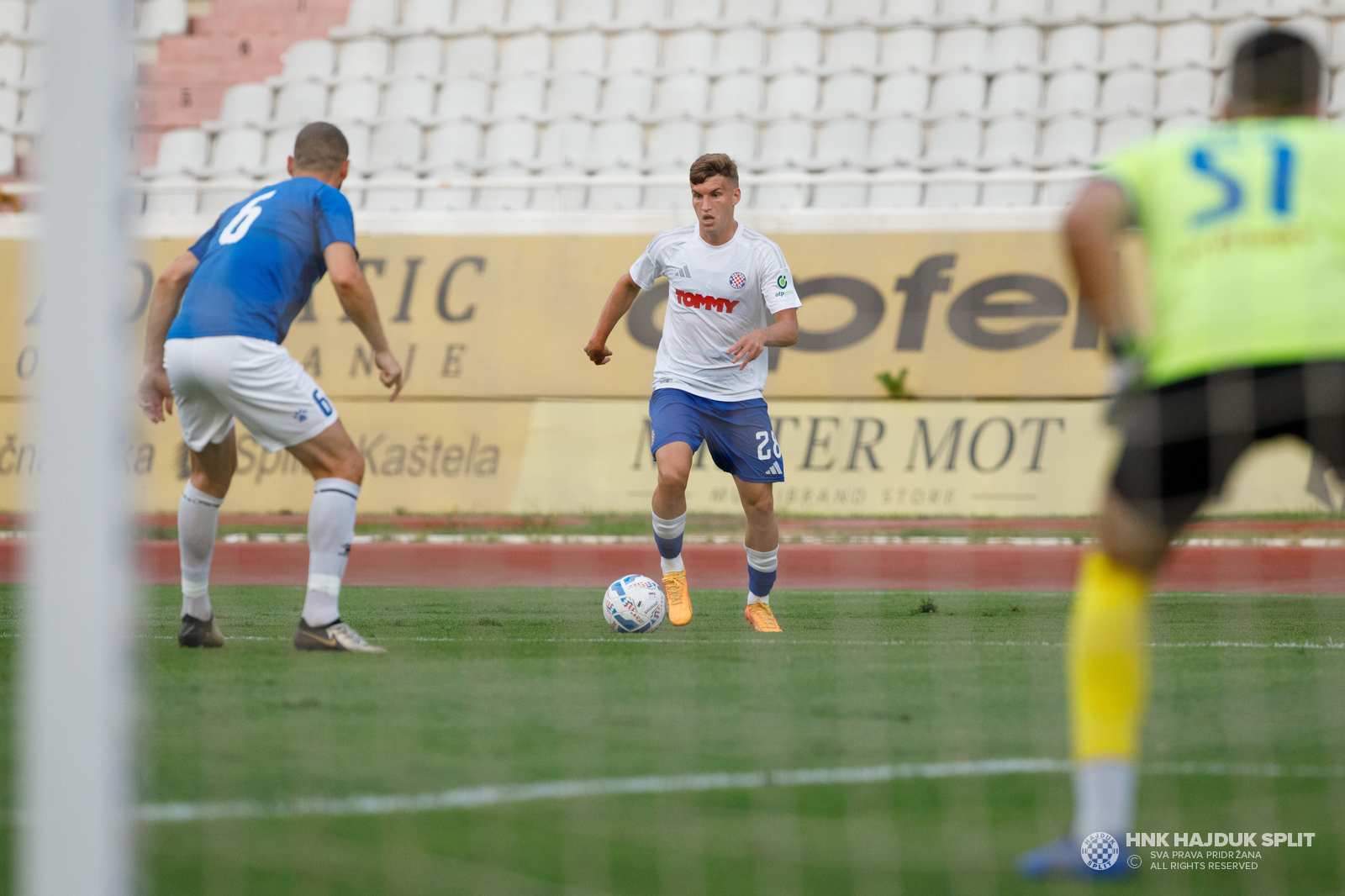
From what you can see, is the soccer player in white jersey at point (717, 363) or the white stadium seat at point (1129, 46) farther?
the white stadium seat at point (1129, 46)

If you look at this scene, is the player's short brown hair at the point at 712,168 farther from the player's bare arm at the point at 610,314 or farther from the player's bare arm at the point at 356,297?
the player's bare arm at the point at 356,297

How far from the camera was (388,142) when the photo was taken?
645 inches

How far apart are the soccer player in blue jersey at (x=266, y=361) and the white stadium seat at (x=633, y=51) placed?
1167 centimetres

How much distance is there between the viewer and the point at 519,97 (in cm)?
1673

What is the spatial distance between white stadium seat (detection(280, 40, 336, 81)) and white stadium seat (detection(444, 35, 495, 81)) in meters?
1.55

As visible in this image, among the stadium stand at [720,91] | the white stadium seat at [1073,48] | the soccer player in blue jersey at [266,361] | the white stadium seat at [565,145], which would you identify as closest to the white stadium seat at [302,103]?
the stadium stand at [720,91]

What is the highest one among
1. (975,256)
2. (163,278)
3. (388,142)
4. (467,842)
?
(388,142)

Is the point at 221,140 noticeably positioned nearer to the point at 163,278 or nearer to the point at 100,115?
the point at 163,278

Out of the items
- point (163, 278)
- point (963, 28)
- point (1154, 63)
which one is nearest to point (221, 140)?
point (963, 28)

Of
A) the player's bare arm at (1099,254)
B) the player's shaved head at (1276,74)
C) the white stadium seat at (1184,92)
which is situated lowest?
the player's bare arm at (1099,254)

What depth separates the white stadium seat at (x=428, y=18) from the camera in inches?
684

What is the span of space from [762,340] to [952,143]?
10007 mm

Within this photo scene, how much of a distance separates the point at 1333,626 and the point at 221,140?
46.4ft

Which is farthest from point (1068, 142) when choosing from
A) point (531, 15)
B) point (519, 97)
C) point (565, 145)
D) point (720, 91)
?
point (531, 15)
